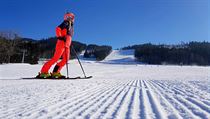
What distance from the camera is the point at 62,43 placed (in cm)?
1521

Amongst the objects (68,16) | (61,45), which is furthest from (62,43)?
(68,16)

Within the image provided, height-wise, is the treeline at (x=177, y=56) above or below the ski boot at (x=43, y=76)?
above

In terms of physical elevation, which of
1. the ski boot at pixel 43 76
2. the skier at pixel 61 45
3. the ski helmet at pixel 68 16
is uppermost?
the ski helmet at pixel 68 16

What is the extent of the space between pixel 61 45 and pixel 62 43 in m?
0.13

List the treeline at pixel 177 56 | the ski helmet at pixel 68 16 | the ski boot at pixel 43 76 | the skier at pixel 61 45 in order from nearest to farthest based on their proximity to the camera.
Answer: the ski boot at pixel 43 76, the skier at pixel 61 45, the ski helmet at pixel 68 16, the treeline at pixel 177 56

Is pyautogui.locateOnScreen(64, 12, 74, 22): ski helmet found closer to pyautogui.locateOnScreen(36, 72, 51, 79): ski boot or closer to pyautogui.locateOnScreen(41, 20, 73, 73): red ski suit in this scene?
pyautogui.locateOnScreen(41, 20, 73, 73): red ski suit

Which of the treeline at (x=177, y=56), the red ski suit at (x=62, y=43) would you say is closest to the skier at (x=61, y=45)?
the red ski suit at (x=62, y=43)

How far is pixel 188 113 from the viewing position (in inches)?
186

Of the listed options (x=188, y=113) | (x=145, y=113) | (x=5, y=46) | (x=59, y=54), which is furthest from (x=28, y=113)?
(x=5, y=46)

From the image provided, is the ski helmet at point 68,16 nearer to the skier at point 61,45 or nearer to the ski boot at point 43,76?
the skier at point 61,45

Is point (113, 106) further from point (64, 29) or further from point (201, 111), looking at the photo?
point (64, 29)

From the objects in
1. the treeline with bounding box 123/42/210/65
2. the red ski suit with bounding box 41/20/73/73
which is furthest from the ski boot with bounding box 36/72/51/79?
the treeline with bounding box 123/42/210/65

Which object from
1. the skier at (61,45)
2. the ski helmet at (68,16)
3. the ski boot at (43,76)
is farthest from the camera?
the ski helmet at (68,16)

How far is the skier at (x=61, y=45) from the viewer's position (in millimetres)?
15172
